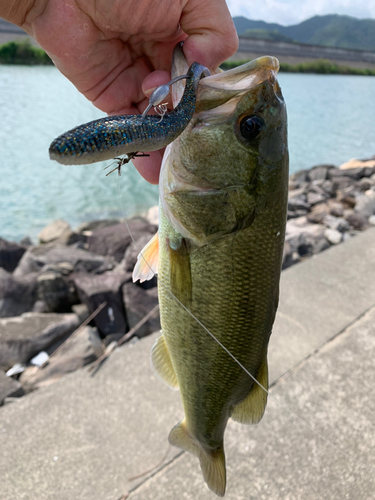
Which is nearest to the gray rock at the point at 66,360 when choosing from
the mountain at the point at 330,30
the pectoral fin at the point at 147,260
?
the pectoral fin at the point at 147,260

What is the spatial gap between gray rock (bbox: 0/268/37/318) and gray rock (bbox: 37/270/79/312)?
0.12 m

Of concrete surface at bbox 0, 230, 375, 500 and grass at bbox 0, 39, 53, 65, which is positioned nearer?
concrete surface at bbox 0, 230, 375, 500

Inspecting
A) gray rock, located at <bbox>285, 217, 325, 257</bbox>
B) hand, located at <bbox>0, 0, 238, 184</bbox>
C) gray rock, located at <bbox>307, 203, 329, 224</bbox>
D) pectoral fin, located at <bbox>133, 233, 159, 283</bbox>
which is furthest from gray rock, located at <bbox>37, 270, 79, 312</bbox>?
gray rock, located at <bbox>307, 203, 329, 224</bbox>

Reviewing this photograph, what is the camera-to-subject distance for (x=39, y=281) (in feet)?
15.6

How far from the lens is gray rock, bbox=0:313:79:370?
3.69 metres

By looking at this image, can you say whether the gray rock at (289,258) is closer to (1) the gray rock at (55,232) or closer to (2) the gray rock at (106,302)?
(2) the gray rock at (106,302)

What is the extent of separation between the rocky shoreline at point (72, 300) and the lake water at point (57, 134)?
1368 mm

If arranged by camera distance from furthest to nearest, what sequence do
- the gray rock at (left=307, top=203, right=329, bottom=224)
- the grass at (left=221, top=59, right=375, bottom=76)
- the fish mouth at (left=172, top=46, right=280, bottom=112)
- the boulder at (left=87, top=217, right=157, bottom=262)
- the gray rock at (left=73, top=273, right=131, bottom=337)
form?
the grass at (left=221, top=59, right=375, bottom=76), the gray rock at (left=307, top=203, right=329, bottom=224), the boulder at (left=87, top=217, right=157, bottom=262), the gray rock at (left=73, top=273, right=131, bottom=337), the fish mouth at (left=172, top=46, right=280, bottom=112)

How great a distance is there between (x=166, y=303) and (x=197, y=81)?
864 millimetres

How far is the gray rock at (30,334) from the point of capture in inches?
145

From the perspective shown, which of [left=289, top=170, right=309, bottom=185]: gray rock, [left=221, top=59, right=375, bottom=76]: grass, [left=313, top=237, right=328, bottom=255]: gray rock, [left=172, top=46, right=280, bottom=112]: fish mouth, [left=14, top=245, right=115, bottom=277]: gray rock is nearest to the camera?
[left=172, top=46, right=280, bottom=112]: fish mouth

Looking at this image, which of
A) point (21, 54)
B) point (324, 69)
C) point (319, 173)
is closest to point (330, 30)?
point (324, 69)

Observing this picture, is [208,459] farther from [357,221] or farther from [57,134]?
[57,134]

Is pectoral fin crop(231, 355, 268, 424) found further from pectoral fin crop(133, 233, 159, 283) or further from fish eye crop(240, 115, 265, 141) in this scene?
fish eye crop(240, 115, 265, 141)
